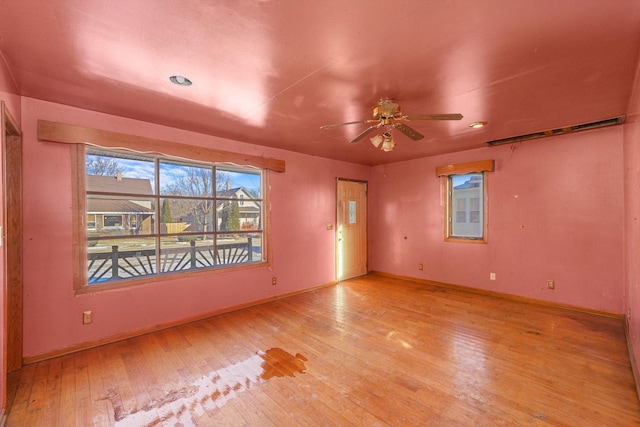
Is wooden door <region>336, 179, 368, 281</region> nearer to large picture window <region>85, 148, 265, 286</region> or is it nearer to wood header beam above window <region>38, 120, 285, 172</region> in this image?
large picture window <region>85, 148, 265, 286</region>

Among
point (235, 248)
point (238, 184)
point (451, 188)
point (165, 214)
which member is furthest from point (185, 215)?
point (451, 188)

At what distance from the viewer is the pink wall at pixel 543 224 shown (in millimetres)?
3496

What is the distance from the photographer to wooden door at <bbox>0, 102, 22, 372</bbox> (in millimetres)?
2326

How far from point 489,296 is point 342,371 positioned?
10.8ft

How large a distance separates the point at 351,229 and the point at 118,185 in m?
4.04

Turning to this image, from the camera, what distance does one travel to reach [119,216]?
10.2 feet

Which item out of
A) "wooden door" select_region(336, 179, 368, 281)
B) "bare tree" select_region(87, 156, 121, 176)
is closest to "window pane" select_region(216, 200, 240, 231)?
"bare tree" select_region(87, 156, 121, 176)

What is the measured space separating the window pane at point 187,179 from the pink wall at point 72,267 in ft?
1.26

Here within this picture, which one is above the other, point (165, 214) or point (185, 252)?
point (165, 214)

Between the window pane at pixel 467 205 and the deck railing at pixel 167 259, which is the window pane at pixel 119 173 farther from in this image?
the window pane at pixel 467 205

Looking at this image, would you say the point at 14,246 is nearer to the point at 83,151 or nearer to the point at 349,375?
the point at 83,151

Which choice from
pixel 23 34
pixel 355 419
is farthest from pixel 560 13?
pixel 23 34

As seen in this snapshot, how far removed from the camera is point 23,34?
1.61m

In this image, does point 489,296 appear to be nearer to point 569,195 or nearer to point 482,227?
point 482,227
